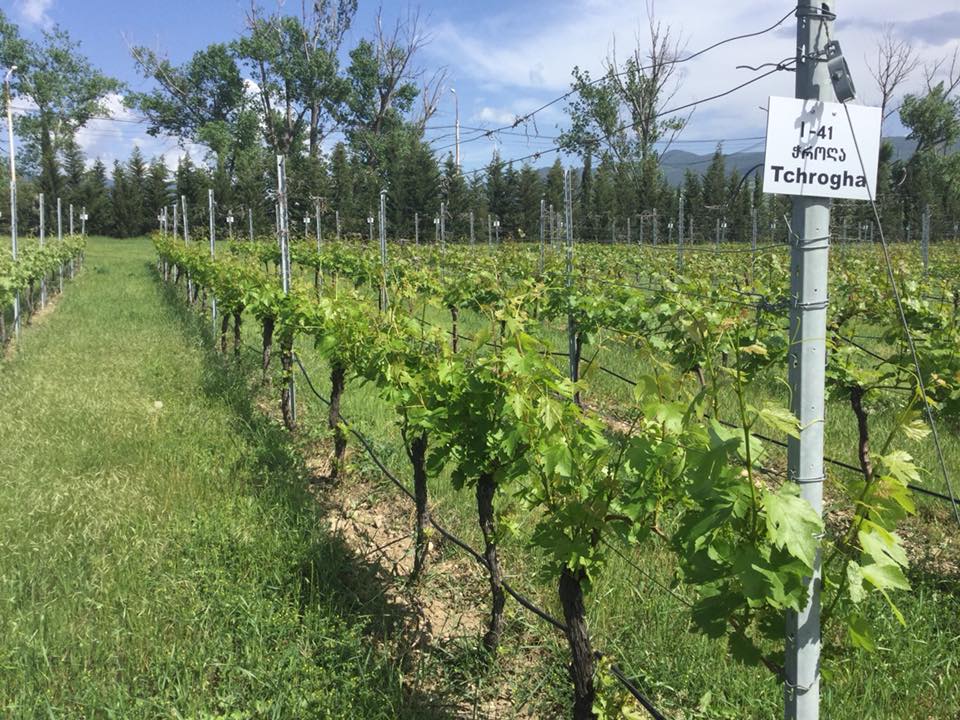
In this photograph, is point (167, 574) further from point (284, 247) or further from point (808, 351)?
point (284, 247)

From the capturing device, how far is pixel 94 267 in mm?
27266

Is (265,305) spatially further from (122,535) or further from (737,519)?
(737,519)

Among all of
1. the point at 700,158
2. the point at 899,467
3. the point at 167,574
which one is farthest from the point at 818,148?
the point at 700,158

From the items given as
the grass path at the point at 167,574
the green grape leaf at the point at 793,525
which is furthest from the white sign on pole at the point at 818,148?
the grass path at the point at 167,574

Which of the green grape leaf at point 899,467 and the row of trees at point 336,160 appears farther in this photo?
the row of trees at point 336,160

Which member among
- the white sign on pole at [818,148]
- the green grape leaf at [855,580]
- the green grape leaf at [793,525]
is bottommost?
the green grape leaf at [855,580]

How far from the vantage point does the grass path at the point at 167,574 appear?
9.55 ft

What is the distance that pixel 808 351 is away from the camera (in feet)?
6.26

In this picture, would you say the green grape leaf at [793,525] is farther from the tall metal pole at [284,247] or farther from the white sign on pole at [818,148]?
the tall metal pole at [284,247]

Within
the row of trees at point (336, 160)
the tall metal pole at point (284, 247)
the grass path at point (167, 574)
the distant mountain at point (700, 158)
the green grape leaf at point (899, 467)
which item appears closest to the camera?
the green grape leaf at point (899, 467)

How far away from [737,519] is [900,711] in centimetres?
175

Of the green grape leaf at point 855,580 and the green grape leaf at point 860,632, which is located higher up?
the green grape leaf at point 855,580

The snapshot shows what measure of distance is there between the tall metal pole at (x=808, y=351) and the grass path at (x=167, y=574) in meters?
1.54

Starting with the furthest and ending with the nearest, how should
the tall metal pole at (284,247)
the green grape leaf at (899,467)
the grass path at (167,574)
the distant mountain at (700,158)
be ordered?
the tall metal pole at (284,247)
the distant mountain at (700,158)
the grass path at (167,574)
the green grape leaf at (899,467)
